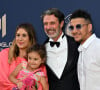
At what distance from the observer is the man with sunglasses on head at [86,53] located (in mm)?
2057

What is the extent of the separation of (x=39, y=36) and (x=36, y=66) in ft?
2.35

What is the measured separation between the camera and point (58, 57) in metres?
2.40

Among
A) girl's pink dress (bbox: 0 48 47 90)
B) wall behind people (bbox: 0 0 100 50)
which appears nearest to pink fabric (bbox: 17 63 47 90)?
girl's pink dress (bbox: 0 48 47 90)

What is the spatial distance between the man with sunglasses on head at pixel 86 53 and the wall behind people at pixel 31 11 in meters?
0.39

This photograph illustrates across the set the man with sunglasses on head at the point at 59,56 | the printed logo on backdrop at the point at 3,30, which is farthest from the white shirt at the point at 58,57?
the printed logo on backdrop at the point at 3,30

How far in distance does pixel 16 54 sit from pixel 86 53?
81cm

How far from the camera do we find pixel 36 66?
234 cm

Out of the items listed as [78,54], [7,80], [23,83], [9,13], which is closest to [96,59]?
[78,54]

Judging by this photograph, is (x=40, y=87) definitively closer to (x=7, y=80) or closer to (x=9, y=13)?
(x=7, y=80)

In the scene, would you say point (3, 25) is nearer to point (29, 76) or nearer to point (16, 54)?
point (16, 54)

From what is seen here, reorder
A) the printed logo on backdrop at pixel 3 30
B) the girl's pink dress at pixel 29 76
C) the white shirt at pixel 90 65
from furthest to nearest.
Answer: the printed logo on backdrop at pixel 3 30, the girl's pink dress at pixel 29 76, the white shirt at pixel 90 65

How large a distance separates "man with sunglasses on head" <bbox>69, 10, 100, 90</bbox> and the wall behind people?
0.39 meters

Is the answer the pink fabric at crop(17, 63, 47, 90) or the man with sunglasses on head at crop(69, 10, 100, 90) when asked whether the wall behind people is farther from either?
the pink fabric at crop(17, 63, 47, 90)

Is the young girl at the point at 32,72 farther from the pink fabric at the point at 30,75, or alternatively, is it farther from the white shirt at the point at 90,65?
the white shirt at the point at 90,65
